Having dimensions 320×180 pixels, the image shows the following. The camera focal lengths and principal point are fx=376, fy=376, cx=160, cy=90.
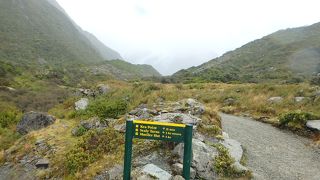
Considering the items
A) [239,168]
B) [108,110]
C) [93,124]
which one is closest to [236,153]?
[239,168]

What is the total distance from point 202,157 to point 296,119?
8.09 meters

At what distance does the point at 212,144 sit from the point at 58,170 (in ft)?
16.3

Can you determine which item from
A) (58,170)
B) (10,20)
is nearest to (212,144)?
(58,170)

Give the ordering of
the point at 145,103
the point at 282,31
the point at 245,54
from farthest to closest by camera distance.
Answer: the point at 282,31, the point at 245,54, the point at 145,103

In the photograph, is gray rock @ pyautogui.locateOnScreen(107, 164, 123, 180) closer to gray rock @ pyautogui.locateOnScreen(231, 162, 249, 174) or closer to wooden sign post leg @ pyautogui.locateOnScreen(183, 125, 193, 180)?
wooden sign post leg @ pyautogui.locateOnScreen(183, 125, 193, 180)

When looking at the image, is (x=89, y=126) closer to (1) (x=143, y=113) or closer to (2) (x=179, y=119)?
(1) (x=143, y=113)

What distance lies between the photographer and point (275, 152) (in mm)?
13352

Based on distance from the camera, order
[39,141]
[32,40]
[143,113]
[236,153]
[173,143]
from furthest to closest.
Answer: [32,40]
[143,113]
[39,141]
[236,153]
[173,143]

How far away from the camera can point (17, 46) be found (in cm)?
11838

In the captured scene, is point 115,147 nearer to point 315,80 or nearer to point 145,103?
point 145,103

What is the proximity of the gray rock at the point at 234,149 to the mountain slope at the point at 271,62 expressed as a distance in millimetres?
45758

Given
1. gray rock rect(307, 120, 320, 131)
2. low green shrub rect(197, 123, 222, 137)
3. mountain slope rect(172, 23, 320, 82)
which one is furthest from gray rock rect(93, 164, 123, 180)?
mountain slope rect(172, 23, 320, 82)

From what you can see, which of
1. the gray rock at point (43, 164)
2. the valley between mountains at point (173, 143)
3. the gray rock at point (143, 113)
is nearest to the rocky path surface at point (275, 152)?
the valley between mountains at point (173, 143)

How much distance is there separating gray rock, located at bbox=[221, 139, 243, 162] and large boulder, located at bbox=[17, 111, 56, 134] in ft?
28.5
